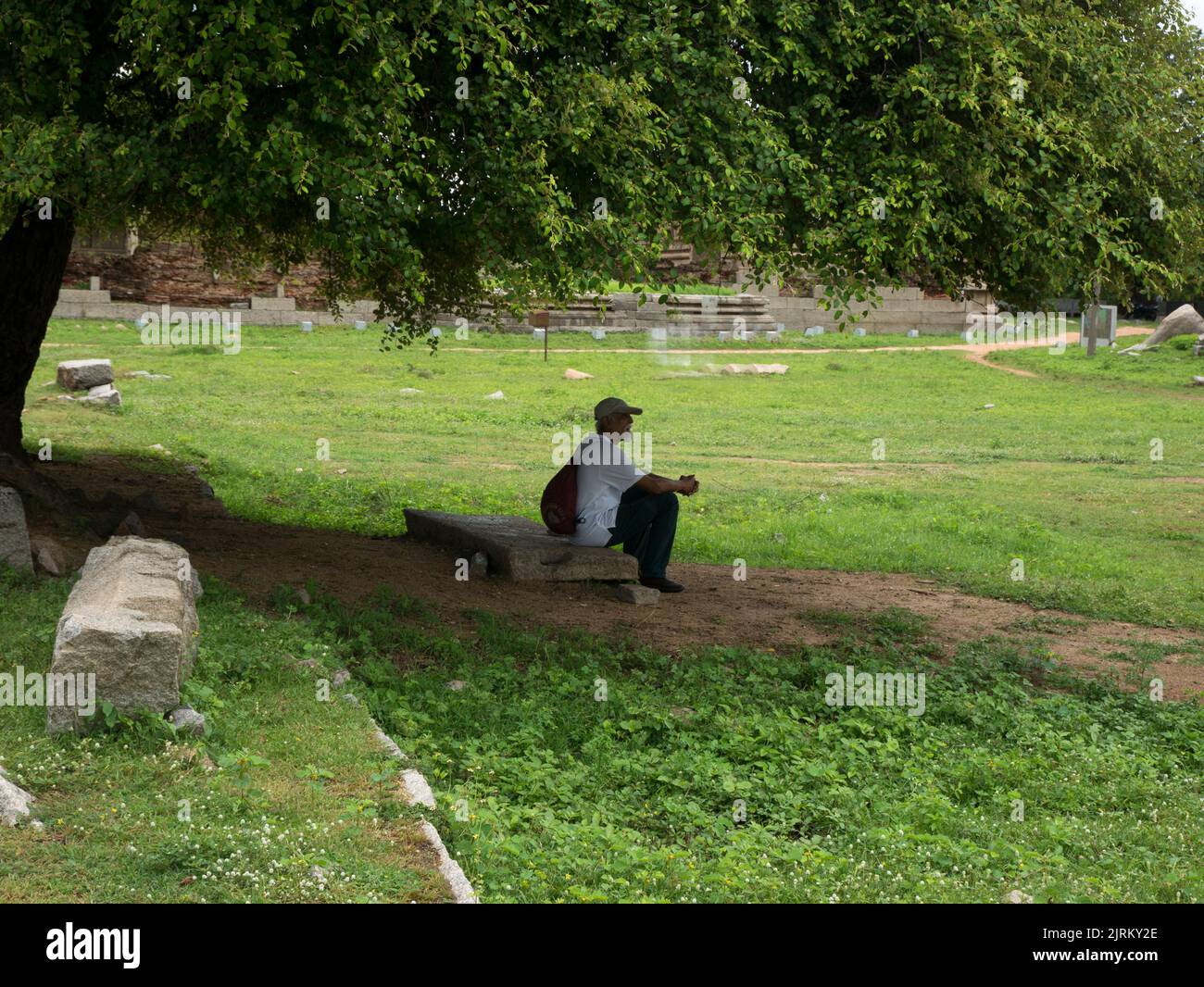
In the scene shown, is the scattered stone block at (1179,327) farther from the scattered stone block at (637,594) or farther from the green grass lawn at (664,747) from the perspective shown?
the scattered stone block at (637,594)

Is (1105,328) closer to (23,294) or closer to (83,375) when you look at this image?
(83,375)

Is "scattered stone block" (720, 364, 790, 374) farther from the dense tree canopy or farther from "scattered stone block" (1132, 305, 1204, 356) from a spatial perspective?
the dense tree canopy

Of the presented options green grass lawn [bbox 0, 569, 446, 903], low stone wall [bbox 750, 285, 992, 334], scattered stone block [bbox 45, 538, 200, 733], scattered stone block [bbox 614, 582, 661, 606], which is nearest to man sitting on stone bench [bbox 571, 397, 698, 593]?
scattered stone block [bbox 614, 582, 661, 606]

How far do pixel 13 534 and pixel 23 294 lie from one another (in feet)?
11.7

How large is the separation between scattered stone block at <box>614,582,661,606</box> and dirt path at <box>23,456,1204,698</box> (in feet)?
0.21

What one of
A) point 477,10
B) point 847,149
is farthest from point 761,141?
point 477,10

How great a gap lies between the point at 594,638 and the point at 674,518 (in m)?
1.50

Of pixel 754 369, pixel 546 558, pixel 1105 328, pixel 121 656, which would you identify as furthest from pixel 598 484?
pixel 1105 328

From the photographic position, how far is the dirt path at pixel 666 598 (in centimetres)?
858

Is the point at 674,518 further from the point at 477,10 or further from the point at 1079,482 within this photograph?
the point at 1079,482

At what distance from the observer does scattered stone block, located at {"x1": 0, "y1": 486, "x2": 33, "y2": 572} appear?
24.6 ft

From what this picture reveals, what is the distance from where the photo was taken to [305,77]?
A: 22.9ft

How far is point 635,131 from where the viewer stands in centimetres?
Answer: 757

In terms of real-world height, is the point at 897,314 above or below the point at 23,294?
above
